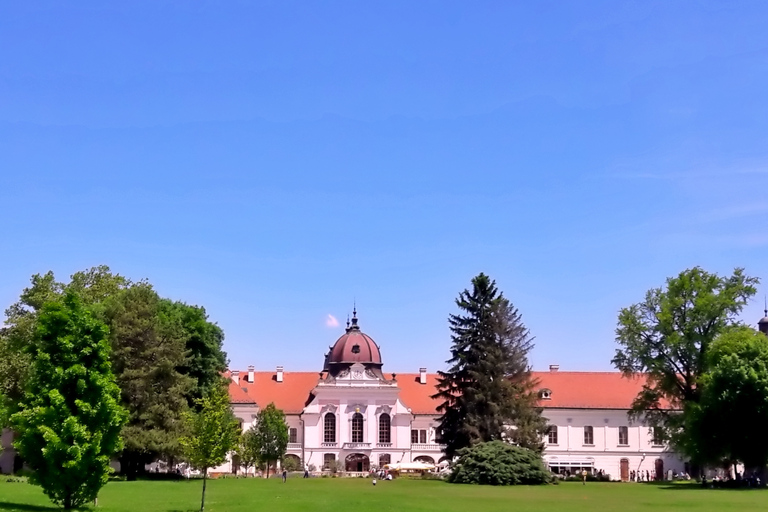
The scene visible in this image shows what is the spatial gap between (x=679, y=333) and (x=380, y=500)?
2879 cm

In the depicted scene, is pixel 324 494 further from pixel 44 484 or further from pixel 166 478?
pixel 166 478

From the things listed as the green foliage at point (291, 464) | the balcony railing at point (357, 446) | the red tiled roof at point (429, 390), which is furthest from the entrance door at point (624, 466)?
the green foliage at point (291, 464)

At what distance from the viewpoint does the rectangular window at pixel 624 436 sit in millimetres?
84062

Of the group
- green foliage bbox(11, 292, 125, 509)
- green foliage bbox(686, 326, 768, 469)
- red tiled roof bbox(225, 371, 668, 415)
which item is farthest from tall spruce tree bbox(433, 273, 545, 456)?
green foliage bbox(11, 292, 125, 509)

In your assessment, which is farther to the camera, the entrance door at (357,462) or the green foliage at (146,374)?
the entrance door at (357,462)

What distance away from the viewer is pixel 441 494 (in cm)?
4109

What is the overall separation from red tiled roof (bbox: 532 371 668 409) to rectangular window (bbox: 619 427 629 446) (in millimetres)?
2115

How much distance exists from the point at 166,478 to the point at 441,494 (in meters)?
22.8

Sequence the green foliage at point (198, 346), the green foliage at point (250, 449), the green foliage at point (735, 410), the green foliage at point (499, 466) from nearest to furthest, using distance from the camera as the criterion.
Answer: the green foliage at point (735, 410) < the green foliage at point (499, 466) < the green foliage at point (198, 346) < the green foliage at point (250, 449)

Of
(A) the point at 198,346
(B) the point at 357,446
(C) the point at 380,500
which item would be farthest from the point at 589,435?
(C) the point at 380,500

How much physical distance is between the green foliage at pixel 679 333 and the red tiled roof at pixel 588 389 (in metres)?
25.8

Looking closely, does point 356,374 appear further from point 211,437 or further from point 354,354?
point 211,437

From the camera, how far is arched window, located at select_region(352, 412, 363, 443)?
85.1 metres

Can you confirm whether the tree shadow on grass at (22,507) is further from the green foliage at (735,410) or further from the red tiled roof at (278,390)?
the red tiled roof at (278,390)
